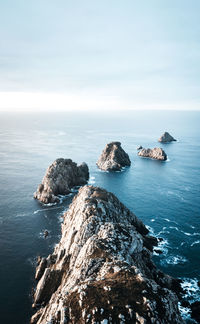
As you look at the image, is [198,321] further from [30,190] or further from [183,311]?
[30,190]

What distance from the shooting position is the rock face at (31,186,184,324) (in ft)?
98.3

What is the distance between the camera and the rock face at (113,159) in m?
159

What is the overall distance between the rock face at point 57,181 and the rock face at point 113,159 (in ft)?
126

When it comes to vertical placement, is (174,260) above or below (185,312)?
above

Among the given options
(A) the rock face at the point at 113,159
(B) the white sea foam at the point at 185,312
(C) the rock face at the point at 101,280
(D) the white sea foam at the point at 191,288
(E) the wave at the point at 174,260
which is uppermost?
(A) the rock face at the point at 113,159

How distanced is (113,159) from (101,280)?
129m

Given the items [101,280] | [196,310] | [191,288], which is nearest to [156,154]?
[191,288]

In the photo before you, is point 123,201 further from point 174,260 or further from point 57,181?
point 174,260

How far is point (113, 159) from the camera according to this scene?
16275 cm

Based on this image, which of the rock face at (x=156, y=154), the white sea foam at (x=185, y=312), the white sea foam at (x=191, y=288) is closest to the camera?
the white sea foam at (x=185, y=312)

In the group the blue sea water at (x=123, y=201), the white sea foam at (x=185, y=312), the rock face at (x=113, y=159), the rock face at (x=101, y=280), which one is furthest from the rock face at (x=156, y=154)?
the white sea foam at (x=185, y=312)

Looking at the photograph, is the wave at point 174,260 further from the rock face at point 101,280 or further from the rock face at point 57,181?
the rock face at point 57,181

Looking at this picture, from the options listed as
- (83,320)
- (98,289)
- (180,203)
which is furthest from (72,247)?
(180,203)

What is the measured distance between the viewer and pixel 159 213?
96.4 m
